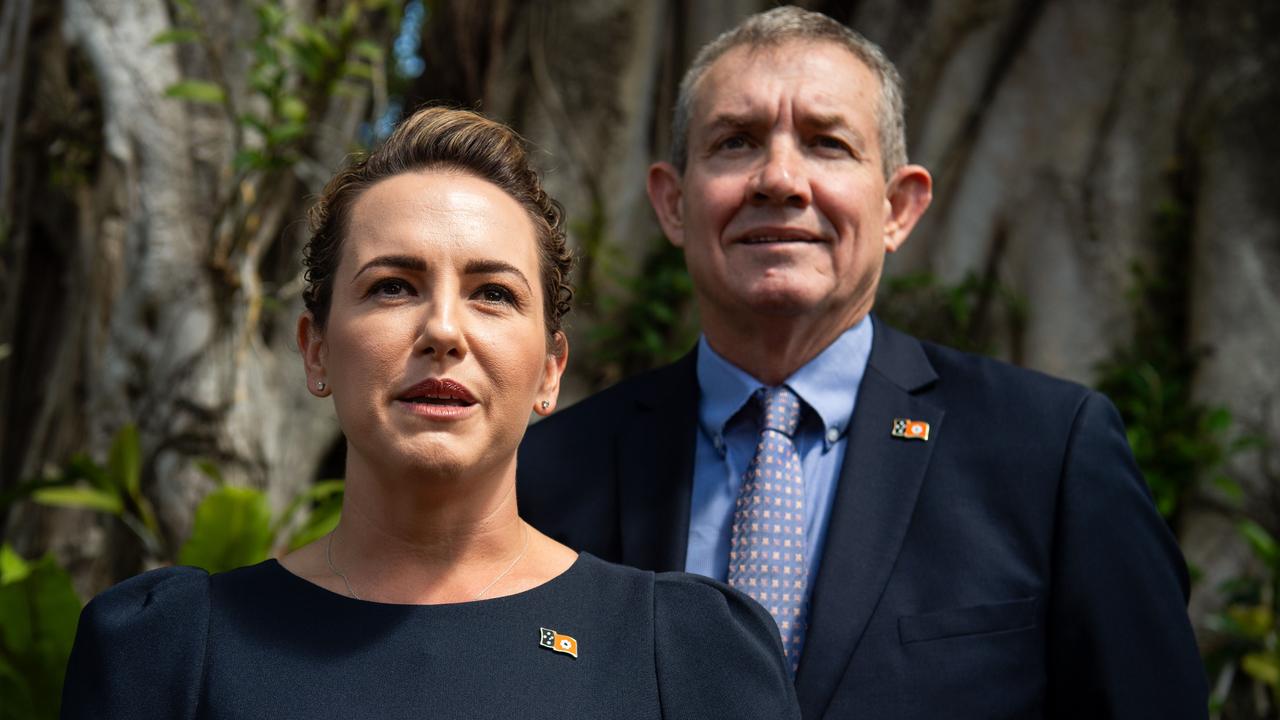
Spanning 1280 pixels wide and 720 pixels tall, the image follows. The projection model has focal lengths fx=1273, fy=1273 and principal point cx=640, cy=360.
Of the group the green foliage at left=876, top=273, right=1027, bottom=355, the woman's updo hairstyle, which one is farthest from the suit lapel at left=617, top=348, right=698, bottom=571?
the green foliage at left=876, top=273, right=1027, bottom=355

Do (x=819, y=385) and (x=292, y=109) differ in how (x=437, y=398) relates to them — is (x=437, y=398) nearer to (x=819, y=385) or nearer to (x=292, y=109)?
(x=819, y=385)

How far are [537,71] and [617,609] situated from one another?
2.72 meters

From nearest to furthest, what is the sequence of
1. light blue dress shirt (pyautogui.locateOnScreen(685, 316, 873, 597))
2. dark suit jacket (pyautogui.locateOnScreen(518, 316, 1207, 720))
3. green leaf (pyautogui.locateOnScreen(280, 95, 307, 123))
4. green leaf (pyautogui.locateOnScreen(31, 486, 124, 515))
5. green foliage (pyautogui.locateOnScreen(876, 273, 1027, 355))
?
dark suit jacket (pyautogui.locateOnScreen(518, 316, 1207, 720)) < light blue dress shirt (pyautogui.locateOnScreen(685, 316, 873, 597)) < green leaf (pyautogui.locateOnScreen(31, 486, 124, 515)) < green leaf (pyautogui.locateOnScreen(280, 95, 307, 123)) < green foliage (pyautogui.locateOnScreen(876, 273, 1027, 355))

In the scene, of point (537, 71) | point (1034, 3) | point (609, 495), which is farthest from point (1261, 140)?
point (609, 495)

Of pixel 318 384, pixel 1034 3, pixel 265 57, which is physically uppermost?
pixel 1034 3

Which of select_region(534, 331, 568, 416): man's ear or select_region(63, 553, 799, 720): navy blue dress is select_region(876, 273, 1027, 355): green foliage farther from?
select_region(63, 553, 799, 720): navy blue dress

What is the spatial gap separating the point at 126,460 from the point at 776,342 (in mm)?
1788

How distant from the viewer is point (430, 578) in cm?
136

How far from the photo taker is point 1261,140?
3422 mm

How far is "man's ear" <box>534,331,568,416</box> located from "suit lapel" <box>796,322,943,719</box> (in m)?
0.47

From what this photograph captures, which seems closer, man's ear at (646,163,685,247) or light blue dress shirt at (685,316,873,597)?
light blue dress shirt at (685,316,873,597)

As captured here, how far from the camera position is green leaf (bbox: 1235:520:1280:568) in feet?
9.54

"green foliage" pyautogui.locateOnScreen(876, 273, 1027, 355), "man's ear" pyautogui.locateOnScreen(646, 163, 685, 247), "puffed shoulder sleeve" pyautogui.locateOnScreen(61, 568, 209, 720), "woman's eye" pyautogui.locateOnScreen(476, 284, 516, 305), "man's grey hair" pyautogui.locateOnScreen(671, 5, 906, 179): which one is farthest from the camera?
"green foliage" pyautogui.locateOnScreen(876, 273, 1027, 355)

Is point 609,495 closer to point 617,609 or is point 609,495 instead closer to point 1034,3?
point 617,609
